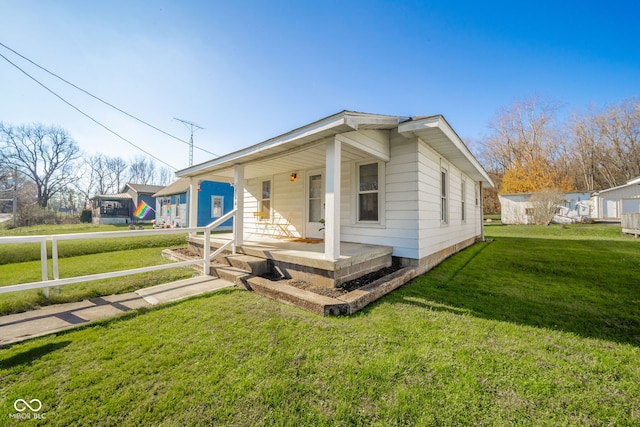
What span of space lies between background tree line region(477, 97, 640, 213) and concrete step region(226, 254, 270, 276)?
28115 millimetres

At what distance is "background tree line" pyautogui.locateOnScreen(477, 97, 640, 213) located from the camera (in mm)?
24812

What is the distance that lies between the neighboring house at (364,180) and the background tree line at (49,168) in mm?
26144

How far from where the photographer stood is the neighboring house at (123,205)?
23438 millimetres

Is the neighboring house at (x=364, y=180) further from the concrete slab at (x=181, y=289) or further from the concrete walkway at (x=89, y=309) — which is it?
the concrete walkway at (x=89, y=309)

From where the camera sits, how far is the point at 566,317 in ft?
9.93

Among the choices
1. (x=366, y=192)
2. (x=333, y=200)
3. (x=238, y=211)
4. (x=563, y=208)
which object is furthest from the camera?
(x=563, y=208)

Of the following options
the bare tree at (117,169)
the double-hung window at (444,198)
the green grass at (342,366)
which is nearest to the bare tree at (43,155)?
the bare tree at (117,169)

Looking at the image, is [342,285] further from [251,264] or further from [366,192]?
[366,192]

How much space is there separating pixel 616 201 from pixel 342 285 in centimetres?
2692

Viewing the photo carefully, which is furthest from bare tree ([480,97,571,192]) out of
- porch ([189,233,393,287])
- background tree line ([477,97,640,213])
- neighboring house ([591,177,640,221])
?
porch ([189,233,393,287])

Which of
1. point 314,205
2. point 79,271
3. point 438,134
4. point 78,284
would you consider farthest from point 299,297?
point 79,271

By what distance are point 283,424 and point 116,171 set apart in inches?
1818

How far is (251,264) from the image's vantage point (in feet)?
14.5

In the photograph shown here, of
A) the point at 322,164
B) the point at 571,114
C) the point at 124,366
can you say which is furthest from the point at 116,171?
the point at 571,114
